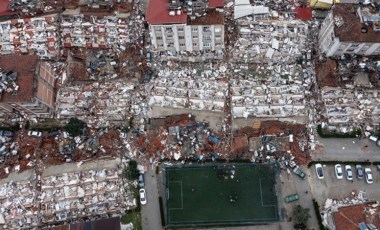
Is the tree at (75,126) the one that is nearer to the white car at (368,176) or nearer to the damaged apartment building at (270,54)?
the damaged apartment building at (270,54)

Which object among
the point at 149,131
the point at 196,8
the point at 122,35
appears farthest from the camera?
the point at 122,35

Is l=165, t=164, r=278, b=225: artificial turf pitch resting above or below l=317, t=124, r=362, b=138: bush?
below

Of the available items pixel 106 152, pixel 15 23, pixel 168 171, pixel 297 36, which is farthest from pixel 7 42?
pixel 297 36

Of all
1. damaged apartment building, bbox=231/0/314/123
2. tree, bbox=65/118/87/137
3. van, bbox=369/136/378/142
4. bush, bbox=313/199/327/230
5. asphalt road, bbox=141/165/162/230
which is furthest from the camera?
damaged apartment building, bbox=231/0/314/123

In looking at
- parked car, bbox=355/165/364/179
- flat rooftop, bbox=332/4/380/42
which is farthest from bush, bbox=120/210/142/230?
flat rooftop, bbox=332/4/380/42

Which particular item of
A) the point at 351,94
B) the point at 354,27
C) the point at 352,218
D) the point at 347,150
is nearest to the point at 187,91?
the point at 351,94

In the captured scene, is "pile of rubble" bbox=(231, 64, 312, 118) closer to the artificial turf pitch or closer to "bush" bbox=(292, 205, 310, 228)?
the artificial turf pitch

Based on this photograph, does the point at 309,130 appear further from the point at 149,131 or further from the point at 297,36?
the point at 149,131
